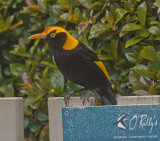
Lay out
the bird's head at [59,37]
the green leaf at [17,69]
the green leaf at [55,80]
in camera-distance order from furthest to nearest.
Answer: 1. the green leaf at [17,69]
2. the green leaf at [55,80]
3. the bird's head at [59,37]

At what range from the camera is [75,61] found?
2.18 metres

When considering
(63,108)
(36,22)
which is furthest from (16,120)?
(36,22)

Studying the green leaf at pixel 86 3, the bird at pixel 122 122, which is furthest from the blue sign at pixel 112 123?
the green leaf at pixel 86 3

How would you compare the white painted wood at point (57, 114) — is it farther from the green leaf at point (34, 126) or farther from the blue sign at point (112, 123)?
the green leaf at point (34, 126)

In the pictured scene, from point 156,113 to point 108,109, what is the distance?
23 cm

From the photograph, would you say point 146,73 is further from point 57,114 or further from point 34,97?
point 34,97

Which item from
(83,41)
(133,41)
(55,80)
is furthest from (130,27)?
(55,80)

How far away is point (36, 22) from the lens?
3322mm

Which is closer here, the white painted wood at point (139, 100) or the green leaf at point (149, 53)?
the white painted wood at point (139, 100)

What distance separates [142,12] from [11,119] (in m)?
1.13

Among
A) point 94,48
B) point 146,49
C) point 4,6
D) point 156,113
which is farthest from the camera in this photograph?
point 4,6

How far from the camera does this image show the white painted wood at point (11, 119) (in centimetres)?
183

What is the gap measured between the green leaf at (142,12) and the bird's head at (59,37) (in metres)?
0.49

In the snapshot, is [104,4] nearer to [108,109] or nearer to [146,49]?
[146,49]
